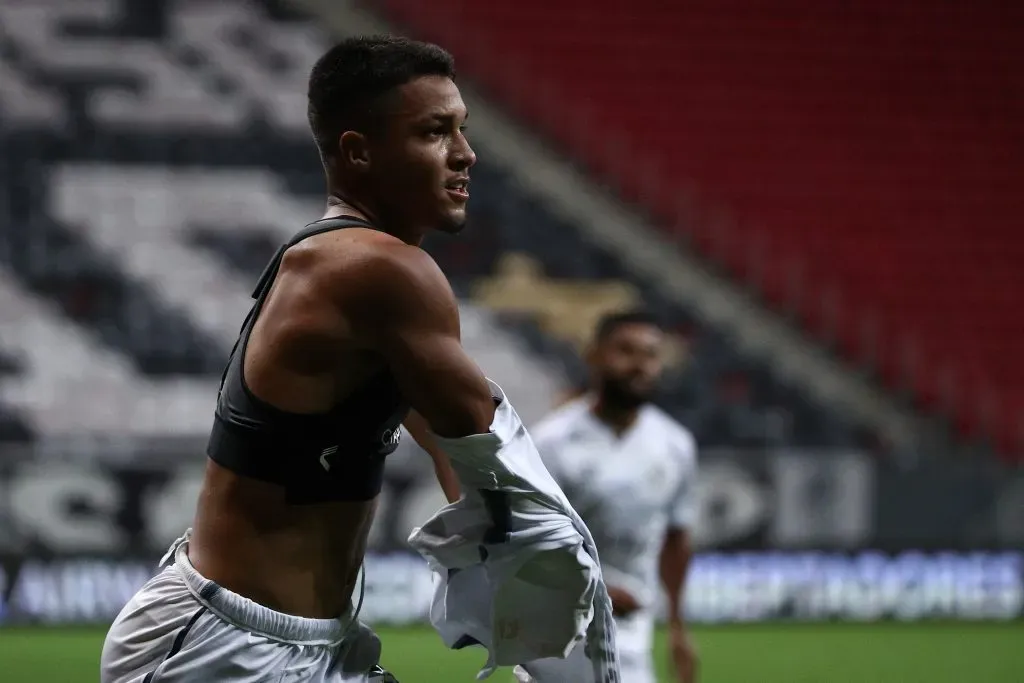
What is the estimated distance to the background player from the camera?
566cm

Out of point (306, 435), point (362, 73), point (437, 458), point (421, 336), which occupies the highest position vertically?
point (362, 73)

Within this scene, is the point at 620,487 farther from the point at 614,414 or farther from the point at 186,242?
the point at 186,242

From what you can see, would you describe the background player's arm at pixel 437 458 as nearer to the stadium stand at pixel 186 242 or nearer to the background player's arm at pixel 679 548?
the background player's arm at pixel 679 548

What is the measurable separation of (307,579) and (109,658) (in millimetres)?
401

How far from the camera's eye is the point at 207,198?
12289 mm

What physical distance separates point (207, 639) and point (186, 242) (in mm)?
9929

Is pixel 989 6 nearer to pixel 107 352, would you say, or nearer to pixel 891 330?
pixel 891 330

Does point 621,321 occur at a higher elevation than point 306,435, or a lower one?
lower

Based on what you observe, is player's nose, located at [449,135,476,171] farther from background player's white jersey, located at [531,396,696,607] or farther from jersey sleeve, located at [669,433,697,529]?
jersey sleeve, located at [669,433,697,529]

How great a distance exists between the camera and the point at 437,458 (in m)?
2.97

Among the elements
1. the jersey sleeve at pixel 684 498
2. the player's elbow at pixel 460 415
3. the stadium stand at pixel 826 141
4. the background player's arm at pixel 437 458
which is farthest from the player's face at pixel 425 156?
the stadium stand at pixel 826 141

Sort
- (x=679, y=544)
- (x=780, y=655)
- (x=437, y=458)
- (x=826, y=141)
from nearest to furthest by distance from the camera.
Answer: (x=437, y=458) < (x=679, y=544) < (x=780, y=655) < (x=826, y=141)

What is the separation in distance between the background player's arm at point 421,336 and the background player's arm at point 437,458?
477 mm

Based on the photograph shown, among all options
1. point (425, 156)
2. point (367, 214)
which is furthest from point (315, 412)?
point (425, 156)
